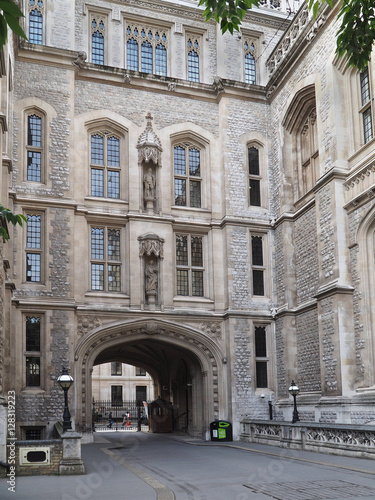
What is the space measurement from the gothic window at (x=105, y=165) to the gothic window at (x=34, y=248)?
8.29ft

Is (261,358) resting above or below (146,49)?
below

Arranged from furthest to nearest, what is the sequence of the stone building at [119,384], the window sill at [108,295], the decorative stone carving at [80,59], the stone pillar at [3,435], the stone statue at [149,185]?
the stone building at [119,384], the stone statue at [149,185], the decorative stone carving at [80,59], the window sill at [108,295], the stone pillar at [3,435]

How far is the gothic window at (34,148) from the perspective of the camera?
74.7 ft

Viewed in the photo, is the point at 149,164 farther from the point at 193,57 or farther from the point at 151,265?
the point at 193,57

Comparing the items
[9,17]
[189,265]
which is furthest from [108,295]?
[9,17]

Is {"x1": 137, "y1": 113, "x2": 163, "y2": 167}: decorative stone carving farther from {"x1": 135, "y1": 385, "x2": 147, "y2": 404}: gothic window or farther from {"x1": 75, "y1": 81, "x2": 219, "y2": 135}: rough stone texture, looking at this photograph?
{"x1": 135, "y1": 385, "x2": 147, "y2": 404}: gothic window

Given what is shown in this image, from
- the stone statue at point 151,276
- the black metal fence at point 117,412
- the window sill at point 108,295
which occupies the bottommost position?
the black metal fence at point 117,412

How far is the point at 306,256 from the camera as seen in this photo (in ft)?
74.4

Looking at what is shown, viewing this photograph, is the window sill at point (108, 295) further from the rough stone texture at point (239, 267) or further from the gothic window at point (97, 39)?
the gothic window at point (97, 39)

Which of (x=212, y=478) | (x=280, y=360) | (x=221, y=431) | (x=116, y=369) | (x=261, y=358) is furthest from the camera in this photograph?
(x=116, y=369)

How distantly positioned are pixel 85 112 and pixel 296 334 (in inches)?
444

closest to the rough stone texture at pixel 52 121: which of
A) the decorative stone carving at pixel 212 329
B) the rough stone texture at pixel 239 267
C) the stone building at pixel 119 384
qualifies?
the rough stone texture at pixel 239 267

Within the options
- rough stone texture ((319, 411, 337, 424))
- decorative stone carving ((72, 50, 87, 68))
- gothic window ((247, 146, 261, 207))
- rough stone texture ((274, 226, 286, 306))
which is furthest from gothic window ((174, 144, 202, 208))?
rough stone texture ((319, 411, 337, 424))

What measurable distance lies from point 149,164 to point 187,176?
1.66 m
